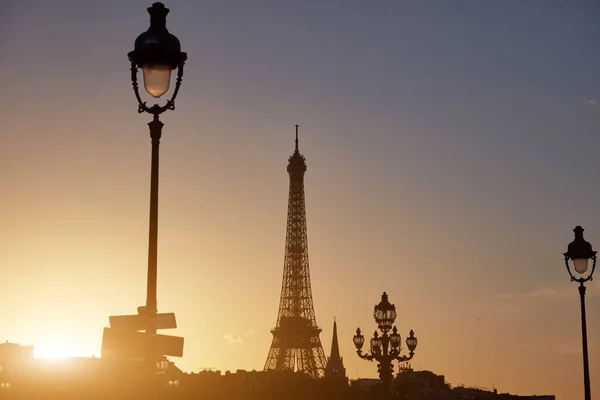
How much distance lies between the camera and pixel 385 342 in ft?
161

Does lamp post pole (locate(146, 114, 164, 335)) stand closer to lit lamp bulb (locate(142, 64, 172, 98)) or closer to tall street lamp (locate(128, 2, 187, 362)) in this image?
tall street lamp (locate(128, 2, 187, 362))

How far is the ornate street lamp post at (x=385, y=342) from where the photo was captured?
48.1 m

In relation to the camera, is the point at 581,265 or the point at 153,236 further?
the point at 581,265

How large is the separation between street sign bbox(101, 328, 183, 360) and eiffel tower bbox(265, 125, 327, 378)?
13967 centimetres

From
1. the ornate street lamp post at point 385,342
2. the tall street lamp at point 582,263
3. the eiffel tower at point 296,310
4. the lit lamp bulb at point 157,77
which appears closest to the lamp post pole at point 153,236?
the lit lamp bulb at point 157,77

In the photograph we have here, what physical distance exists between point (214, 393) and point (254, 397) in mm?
6246

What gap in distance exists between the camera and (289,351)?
159000 mm

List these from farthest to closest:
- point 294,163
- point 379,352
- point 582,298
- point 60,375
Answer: point 294,163, point 60,375, point 379,352, point 582,298

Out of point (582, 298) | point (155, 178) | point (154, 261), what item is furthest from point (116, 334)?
point (582, 298)

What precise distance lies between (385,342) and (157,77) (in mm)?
34039

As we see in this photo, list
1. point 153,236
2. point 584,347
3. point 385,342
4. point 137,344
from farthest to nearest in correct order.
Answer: point 385,342 → point 584,347 → point 153,236 → point 137,344

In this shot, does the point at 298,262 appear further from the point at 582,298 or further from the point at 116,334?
the point at 116,334

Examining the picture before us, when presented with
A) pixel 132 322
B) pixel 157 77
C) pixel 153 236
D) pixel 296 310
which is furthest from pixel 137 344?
pixel 296 310

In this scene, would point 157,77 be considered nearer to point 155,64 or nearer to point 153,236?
point 155,64
